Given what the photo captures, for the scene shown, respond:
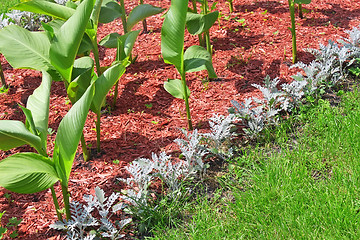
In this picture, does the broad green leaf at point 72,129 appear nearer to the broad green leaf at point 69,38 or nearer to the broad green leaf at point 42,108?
the broad green leaf at point 42,108

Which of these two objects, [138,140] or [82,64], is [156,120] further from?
[82,64]

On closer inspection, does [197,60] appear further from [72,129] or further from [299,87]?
[72,129]

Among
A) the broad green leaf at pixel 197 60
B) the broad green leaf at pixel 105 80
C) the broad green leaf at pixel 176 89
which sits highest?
the broad green leaf at pixel 105 80

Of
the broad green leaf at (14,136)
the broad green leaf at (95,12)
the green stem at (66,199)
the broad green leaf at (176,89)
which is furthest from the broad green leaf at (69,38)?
the broad green leaf at (176,89)

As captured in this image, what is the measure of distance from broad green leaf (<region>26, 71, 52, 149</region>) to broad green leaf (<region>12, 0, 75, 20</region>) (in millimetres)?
581

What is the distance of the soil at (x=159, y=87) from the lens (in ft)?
9.73

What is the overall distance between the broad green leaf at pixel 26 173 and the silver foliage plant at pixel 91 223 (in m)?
0.28

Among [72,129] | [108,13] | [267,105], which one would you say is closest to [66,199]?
[72,129]

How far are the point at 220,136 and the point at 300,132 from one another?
672 millimetres

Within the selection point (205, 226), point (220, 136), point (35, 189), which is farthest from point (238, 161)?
point (35, 189)

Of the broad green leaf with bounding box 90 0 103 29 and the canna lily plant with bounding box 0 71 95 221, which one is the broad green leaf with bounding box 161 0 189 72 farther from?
the canna lily plant with bounding box 0 71 95 221

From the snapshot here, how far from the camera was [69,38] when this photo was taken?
271 cm

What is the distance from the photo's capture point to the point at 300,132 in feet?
11.0

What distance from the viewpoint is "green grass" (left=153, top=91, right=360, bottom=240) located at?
7.96ft
